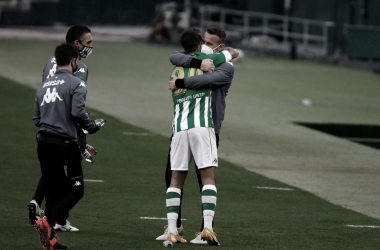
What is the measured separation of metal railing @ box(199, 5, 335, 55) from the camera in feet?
118

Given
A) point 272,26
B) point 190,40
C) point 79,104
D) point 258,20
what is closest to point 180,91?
point 190,40

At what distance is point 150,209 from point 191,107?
8.10ft

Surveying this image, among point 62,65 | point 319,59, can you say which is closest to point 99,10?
point 319,59

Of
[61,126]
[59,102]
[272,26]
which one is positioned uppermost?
[59,102]

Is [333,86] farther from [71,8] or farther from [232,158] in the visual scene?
[71,8]

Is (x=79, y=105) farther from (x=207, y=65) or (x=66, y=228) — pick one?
(x=66, y=228)

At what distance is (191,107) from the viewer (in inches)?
272

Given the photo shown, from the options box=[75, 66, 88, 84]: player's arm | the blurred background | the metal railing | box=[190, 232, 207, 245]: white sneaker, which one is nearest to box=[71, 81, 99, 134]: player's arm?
box=[75, 66, 88, 84]: player's arm

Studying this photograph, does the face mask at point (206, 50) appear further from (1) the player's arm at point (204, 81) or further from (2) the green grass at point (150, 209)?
(2) the green grass at point (150, 209)

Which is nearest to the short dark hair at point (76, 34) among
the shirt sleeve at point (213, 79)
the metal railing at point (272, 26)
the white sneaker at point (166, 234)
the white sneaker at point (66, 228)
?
the shirt sleeve at point (213, 79)

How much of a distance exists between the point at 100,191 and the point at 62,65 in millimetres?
3569

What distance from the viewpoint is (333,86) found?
85.8 feet

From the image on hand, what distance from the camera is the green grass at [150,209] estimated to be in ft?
24.1

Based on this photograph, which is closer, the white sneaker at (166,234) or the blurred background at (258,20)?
the white sneaker at (166,234)
